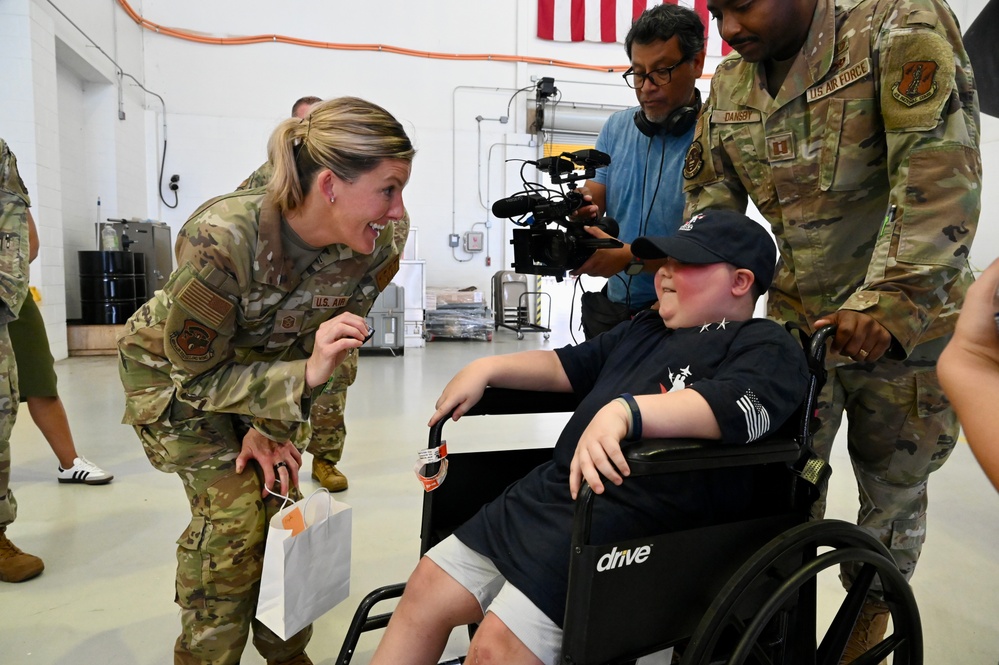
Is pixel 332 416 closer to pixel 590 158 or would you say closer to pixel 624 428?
pixel 590 158

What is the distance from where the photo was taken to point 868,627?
1.36 m

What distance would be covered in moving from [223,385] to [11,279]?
3.39 ft

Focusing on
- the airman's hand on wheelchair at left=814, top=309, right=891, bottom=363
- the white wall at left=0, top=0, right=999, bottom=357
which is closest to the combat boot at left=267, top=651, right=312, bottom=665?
the airman's hand on wheelchair at left=814, top=309, right=891, bottom=363

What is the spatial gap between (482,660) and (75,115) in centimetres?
740

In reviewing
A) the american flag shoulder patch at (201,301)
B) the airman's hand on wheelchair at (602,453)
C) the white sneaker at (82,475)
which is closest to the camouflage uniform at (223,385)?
the american flag shoulder patch at (201,301)

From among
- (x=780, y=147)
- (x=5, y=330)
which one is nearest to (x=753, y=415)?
(x=780, y=147)

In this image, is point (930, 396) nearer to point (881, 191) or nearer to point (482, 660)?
point (881, 191)

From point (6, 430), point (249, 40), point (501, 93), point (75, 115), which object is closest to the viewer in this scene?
point (6, 430)

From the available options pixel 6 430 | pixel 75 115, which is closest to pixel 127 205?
pixel 75 115

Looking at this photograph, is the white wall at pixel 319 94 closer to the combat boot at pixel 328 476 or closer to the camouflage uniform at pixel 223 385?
the combat boot at pixel 328 476

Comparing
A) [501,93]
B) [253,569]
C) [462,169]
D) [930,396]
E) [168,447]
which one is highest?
[501,93]

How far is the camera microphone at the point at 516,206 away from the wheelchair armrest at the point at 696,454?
2.80 ft

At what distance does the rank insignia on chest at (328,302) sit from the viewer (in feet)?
4.83

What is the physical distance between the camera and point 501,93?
27.7ft
